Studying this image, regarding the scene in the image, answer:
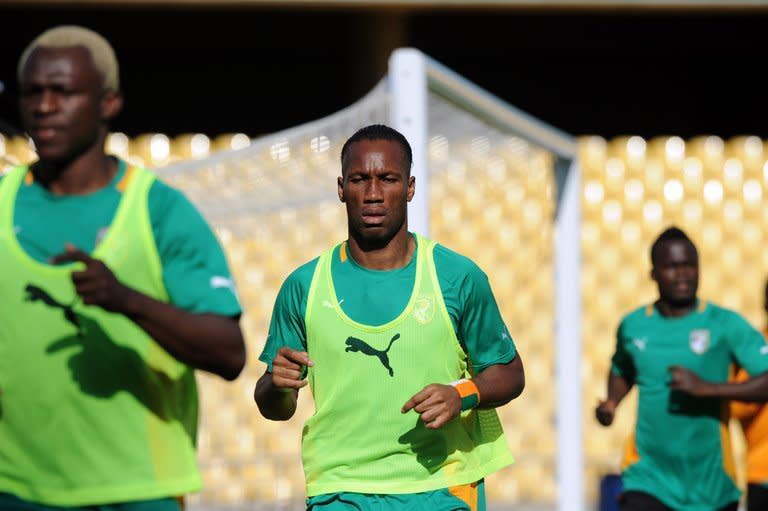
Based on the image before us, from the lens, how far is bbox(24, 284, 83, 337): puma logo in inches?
149

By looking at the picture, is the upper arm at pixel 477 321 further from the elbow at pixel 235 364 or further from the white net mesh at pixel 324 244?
the white net mesh at pixel 324 244

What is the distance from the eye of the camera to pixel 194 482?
3898 millimetres

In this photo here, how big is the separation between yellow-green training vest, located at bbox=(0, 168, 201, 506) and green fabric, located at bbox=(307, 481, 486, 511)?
1.00 metres

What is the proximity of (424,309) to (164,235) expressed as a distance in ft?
3.90

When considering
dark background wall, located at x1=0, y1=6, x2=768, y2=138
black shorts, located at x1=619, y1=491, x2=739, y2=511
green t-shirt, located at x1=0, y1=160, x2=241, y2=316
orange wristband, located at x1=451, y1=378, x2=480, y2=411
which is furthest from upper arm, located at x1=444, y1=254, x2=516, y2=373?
dark background wall, located at x1=0, y1=6, x2=768, y2=138

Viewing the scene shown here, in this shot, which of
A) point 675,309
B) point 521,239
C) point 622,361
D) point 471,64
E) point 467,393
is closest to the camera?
point 467,393

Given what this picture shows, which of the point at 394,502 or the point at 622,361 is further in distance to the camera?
the point at 622,361

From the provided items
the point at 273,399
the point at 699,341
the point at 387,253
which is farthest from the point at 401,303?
the point at 699,341

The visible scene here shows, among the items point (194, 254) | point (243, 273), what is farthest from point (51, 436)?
point (243, 273)

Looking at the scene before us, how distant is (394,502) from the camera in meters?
4.72

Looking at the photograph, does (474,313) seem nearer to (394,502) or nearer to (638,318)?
(394,502)

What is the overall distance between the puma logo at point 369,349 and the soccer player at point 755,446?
3.42 m

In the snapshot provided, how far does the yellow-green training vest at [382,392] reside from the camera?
15.5ft

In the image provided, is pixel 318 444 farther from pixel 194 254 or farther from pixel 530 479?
pixel 530 479
